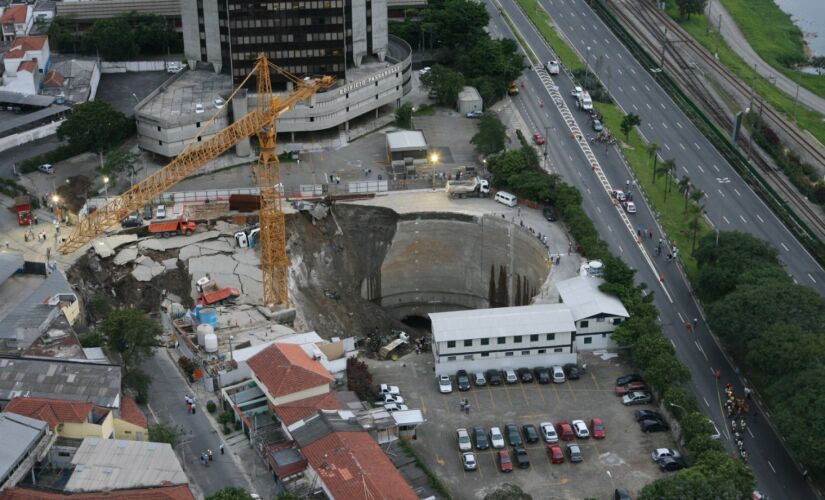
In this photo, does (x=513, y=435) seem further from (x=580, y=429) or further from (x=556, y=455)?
(x=580, y=429)

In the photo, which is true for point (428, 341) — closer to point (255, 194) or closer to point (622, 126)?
point (255, 194)

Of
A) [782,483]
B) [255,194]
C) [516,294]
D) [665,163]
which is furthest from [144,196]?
[782,483]

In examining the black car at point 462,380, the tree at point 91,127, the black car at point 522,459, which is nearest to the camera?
the black car at point 522,459

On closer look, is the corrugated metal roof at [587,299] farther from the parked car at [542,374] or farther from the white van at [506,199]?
the white van at [506,199]

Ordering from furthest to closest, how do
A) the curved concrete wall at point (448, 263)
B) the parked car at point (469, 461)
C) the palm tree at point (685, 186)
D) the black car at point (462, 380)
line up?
the palm tree at point (685, 186) → the curved concrete wall at point (448, 263) → the black car at point (462, 380) → the parked car at point (469, 461)

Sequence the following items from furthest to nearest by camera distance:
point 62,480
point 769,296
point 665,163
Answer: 1. point 665,163
2. point 769,296
3. point 62,480

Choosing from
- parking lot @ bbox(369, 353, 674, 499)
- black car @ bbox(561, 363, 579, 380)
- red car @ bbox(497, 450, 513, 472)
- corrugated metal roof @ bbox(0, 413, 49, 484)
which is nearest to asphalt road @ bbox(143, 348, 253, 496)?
corrugated metal roof @ bbox(0, 413, 49, 484)

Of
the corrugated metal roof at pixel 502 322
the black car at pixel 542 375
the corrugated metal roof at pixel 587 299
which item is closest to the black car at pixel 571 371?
the black car at pixel 542 375
